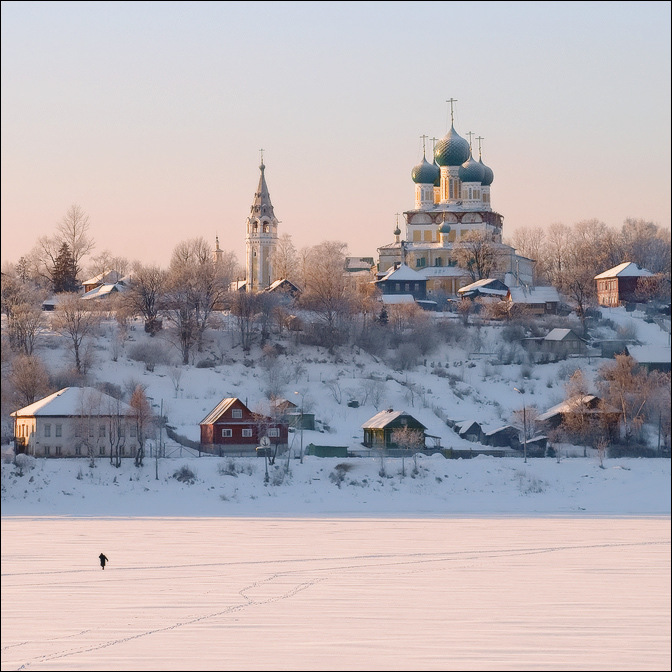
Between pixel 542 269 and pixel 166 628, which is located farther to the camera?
pixel 542 269

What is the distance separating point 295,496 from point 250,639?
20.4m

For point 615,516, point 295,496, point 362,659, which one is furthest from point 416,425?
point 362,659

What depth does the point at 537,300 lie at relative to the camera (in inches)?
2783

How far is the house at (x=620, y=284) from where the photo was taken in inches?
2744

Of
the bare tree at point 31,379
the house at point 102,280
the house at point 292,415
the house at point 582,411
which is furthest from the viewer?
the house at point 102,280

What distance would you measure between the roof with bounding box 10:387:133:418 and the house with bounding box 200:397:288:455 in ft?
8.80

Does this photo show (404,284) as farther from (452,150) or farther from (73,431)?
(73,431)

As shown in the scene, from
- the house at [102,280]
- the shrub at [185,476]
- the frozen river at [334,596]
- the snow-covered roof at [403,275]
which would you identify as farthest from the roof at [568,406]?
the house at [102,280]

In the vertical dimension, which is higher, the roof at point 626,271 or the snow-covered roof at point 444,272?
the snow-covered roof at point 444,272

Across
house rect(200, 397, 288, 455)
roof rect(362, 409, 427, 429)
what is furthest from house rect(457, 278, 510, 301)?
house rect(200, 397, 288, 455)

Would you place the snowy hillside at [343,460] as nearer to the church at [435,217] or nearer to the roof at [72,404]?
the roof at [72,404]

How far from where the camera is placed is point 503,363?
5888cm

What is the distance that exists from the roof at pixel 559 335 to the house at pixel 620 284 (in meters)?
8.24

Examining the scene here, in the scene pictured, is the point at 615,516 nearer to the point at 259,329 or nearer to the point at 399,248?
the point at 259,329
